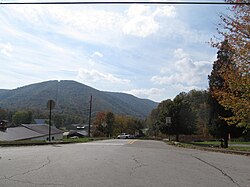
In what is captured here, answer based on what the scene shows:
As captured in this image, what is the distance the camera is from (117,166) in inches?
452

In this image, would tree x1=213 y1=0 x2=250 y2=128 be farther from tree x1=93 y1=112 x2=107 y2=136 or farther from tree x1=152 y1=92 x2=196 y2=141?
tree x1=93 y1=112 x2=107 y2=136

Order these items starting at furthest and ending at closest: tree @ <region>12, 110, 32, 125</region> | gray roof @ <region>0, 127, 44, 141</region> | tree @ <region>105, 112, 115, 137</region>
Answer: tree @ <region>12, 110, 32, 125</region> → tree @ <region>105, 112, 115, 137</region> → gray roof @ <region>0, 127, 44, 141</region>

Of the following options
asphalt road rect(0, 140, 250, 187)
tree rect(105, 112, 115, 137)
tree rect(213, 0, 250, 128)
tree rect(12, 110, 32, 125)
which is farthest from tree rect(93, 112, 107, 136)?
asphalt road rect(0, 140, 250, 187)

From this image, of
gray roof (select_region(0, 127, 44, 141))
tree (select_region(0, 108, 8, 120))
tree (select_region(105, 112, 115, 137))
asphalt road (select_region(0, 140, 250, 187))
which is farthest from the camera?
tree (select_region(0, 108, 8, 120))

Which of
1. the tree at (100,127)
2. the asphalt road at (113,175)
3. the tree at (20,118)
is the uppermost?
the tree at (20,118)

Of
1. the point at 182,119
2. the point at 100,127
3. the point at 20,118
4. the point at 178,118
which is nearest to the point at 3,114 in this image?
the point at 20,118

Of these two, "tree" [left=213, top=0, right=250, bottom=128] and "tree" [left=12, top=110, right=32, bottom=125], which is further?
"tree" [left=12, top=110, right=32, bottom=125]

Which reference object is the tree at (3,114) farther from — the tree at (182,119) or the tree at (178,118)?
the tree at (182,119)

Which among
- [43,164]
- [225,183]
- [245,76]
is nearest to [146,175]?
[225,183]

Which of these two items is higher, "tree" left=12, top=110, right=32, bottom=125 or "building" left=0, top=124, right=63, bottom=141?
"tree" left=12, top=110, right=32, bottom=125

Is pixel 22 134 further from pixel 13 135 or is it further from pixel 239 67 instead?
pixel 239 67

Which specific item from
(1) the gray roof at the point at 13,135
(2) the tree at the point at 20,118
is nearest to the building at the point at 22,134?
(1) the gray roof at the point at 13,135

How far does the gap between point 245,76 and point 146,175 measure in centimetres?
1179

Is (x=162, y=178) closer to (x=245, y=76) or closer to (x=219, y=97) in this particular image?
(x=245, y=76)
